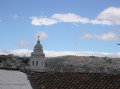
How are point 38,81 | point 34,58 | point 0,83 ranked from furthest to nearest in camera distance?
point 34,58 → point 38,81 → point 0,83

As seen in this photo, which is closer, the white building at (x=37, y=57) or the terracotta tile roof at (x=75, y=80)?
the terracotta tile roof at (x=75, y=80)

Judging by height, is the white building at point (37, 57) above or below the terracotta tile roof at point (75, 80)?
above

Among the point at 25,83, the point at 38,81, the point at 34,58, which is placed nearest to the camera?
the point at 25,83

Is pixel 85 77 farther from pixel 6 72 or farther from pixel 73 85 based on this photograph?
pixel 6 72

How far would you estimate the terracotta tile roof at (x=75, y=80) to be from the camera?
12550mm

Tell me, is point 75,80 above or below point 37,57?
below

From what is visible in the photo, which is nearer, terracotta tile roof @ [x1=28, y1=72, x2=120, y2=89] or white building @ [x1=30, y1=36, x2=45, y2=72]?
terracotta tile roof @ [x1=28, y1=72, x2=120, y2=89]

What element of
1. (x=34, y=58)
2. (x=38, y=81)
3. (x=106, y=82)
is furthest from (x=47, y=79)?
(x=34, y=58)

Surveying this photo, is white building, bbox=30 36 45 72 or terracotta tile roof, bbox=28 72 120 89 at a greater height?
white building, bbox=30 36 45 72

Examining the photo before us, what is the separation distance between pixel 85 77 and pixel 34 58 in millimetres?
55519

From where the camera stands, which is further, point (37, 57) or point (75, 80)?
point (37, 57)

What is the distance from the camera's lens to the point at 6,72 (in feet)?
42.9

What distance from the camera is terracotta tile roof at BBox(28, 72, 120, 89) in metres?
12.6

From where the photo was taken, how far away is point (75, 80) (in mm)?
13156
